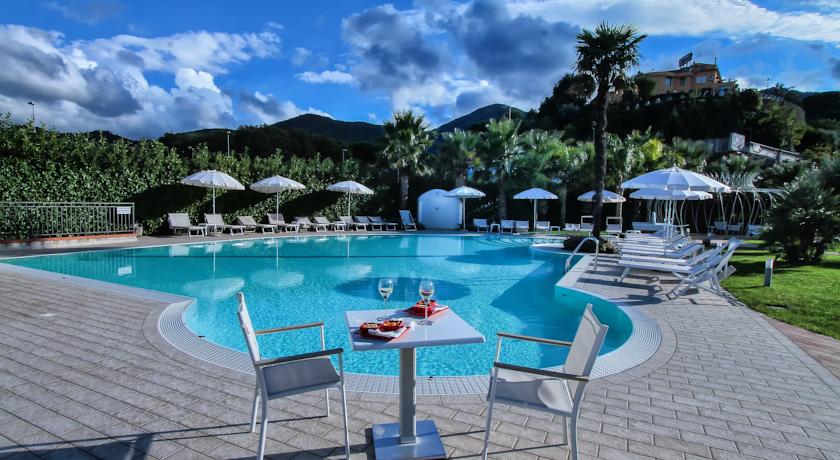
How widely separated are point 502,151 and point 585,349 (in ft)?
67.9

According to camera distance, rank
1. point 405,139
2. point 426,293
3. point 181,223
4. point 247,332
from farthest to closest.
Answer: point 405,139
point 181,223
point 426,293
point 247,332

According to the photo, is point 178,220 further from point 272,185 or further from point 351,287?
point 351,287

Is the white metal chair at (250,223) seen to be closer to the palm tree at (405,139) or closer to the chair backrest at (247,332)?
the palm tree at (405,139)

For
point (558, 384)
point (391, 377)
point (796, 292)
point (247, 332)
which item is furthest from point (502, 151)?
point (247, 332)

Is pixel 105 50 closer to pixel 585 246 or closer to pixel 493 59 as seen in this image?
pixel 493 59

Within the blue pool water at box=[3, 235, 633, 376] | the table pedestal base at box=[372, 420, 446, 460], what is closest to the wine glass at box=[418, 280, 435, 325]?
the table pedestal base at box=[372, 420, 446, 460]

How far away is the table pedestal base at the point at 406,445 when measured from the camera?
2508mm

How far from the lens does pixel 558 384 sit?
106 inches

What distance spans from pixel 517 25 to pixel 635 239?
1031cm

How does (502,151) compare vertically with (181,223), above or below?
above

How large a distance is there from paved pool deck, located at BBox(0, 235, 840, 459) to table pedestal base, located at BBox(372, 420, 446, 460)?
0.29ft

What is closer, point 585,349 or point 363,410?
point 585,349

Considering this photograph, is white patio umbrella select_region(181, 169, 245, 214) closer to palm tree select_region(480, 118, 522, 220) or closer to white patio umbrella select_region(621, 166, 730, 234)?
palm tree select_region(480, 118, 522, 220)

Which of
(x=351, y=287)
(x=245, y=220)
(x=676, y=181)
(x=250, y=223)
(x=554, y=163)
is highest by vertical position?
(x=554, y=163)
